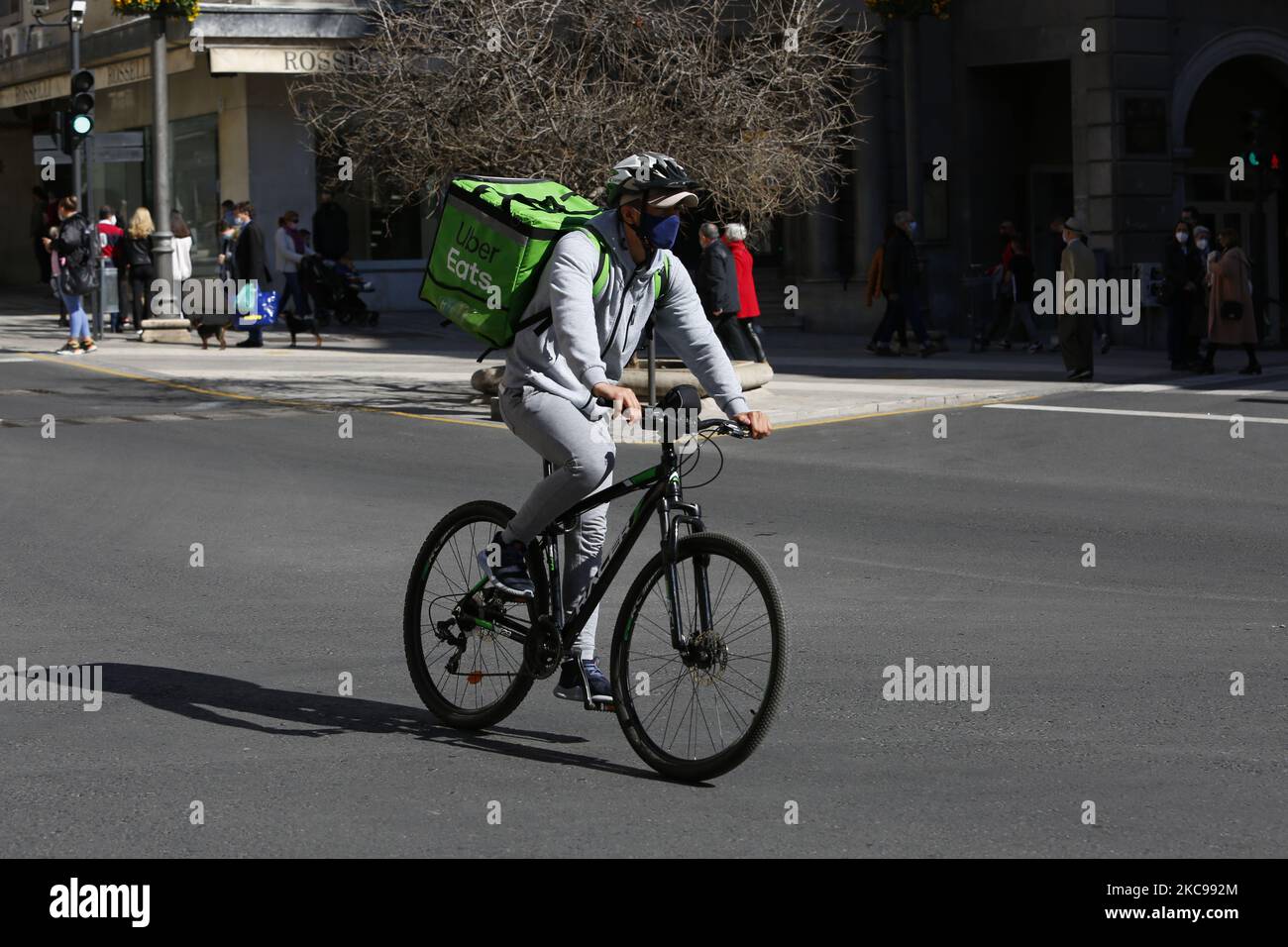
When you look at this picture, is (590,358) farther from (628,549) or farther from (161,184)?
(161,184)

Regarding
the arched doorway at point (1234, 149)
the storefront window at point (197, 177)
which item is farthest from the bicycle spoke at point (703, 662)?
the storefront window at point (197, 177)

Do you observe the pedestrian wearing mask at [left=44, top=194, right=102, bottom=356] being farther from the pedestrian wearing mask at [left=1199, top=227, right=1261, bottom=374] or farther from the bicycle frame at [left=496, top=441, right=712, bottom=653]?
the bicycle frame at [left=496, top=441, right=712, bottom=653]

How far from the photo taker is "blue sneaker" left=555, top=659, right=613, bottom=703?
6305 millimetres

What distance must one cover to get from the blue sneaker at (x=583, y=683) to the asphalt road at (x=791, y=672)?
176 mm

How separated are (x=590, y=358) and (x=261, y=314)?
68.9ft

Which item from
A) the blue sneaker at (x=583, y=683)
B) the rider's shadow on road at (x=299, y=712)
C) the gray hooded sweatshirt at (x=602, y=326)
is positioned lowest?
the rider's shadow on road at (x=299, y=712)

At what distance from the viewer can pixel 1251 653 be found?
7883 mm

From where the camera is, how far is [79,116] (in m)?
26.3

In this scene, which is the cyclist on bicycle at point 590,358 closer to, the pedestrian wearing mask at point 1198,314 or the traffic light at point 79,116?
the pedestrian wearing mask at point 1198,314

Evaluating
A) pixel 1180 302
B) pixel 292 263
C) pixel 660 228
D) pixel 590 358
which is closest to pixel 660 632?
pixel 590 358

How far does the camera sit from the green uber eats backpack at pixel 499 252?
626 centimetres
